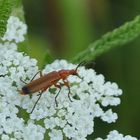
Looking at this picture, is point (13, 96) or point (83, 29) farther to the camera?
point (83, 29)

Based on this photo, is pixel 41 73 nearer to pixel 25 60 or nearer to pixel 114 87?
pixel 25 60

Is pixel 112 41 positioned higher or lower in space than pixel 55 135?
higher

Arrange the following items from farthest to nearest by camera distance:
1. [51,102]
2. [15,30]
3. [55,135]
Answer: [15,30], [51,102], [55,135]

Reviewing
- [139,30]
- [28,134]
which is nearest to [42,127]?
[28,134]

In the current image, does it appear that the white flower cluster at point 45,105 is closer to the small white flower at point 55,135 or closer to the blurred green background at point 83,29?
the small white flower at point 55,135

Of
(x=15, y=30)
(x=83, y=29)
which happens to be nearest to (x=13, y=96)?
(x=15, y=30)

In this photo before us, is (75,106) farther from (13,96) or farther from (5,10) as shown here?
(5,10)

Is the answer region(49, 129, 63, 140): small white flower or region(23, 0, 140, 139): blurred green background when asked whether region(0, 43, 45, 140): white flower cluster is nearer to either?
region(49, 129, 63, 140): small white flower
